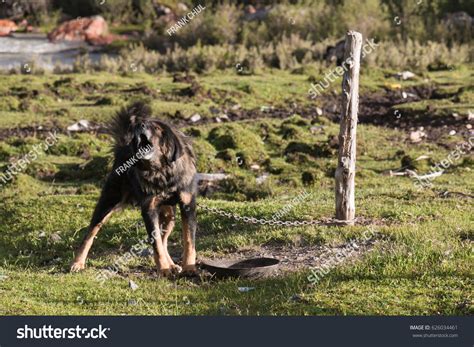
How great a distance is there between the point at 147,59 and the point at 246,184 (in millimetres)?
19911

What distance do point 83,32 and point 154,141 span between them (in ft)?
142

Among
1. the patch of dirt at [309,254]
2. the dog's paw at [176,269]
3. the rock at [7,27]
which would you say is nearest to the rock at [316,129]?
the patch of dirt at [309,254]

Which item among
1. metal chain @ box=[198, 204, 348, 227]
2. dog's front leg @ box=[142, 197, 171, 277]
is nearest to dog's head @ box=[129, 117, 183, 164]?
dog's front leg @ box=[142, 197, 171, 277]

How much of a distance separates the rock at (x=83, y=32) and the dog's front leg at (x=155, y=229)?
41721 millimetres

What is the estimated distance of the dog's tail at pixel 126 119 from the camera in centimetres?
969

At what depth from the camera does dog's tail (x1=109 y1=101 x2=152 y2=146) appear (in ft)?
31.8

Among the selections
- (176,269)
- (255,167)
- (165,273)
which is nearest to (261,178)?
(255,167)

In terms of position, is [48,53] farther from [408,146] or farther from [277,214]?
[277,214]

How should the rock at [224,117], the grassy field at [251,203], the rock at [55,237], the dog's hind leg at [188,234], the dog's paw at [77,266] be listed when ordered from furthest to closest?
the rock at [224,117], the rock at [55,237], the dog's paw at [77,266], the dog's hind leg at [188,234], the grassy field at [251,203]

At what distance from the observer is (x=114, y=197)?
405 inches

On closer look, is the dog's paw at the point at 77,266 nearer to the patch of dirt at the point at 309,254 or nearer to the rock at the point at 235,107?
the patch of dirt at the point at 309,254

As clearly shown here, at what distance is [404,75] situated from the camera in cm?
3012

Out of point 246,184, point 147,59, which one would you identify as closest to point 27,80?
point 147,59

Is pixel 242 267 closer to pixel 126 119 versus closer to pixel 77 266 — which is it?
pixel 77 266
